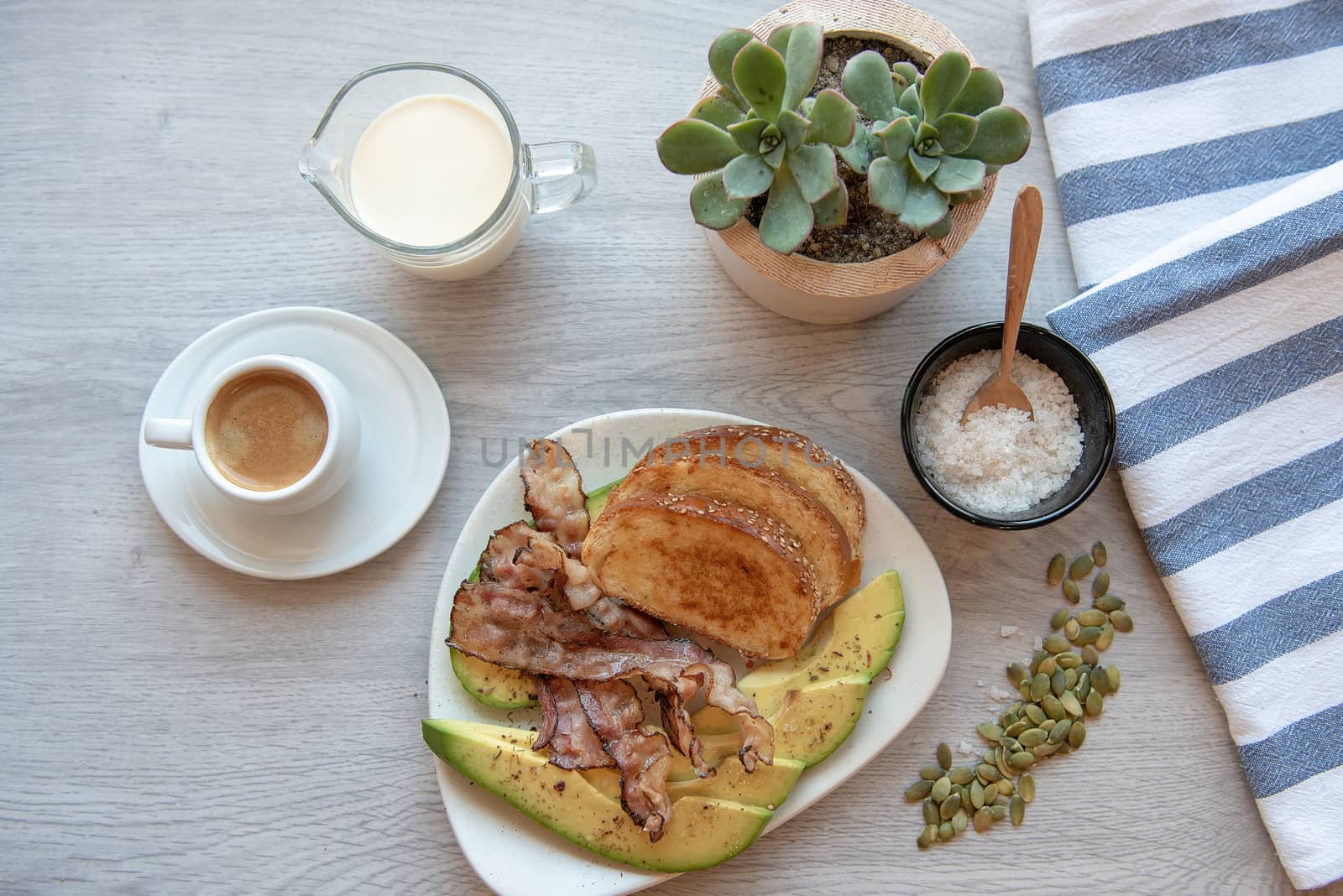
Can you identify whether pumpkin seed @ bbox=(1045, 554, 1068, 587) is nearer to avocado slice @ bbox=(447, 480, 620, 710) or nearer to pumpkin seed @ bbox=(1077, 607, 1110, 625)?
pumpkin seed @ bbox=(1077, 607, 1110, 625)

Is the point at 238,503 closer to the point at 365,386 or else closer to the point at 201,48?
the point at 365,386

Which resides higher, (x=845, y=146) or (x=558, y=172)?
(x=845, y=146)

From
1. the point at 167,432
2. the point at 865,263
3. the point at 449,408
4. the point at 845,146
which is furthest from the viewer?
the point at 449,408

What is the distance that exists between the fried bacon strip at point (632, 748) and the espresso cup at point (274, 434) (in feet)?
1.69

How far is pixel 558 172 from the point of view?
142 centimetres

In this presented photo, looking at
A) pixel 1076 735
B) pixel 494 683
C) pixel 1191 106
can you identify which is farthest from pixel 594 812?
pixel 1191 106

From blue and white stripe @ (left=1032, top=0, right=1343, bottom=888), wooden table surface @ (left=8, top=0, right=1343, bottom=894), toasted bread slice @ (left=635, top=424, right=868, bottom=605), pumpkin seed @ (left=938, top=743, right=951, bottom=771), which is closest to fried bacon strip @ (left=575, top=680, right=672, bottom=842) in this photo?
wooden table surface @ (left=8, top=0, right=1343, bottom=894)

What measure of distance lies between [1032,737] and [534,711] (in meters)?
0.82

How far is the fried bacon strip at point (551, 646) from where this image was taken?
138cm

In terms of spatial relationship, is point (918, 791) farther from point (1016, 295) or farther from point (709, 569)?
point (1016, 295)

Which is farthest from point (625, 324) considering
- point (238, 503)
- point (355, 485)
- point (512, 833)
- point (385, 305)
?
point (512, 833)

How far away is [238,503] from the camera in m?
1.47

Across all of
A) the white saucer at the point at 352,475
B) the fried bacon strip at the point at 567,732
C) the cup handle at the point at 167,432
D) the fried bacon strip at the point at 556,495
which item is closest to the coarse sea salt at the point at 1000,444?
the fried bacon strip at the point at 556,495

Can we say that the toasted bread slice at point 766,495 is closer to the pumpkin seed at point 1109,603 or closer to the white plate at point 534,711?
the white plate at point 534,711
